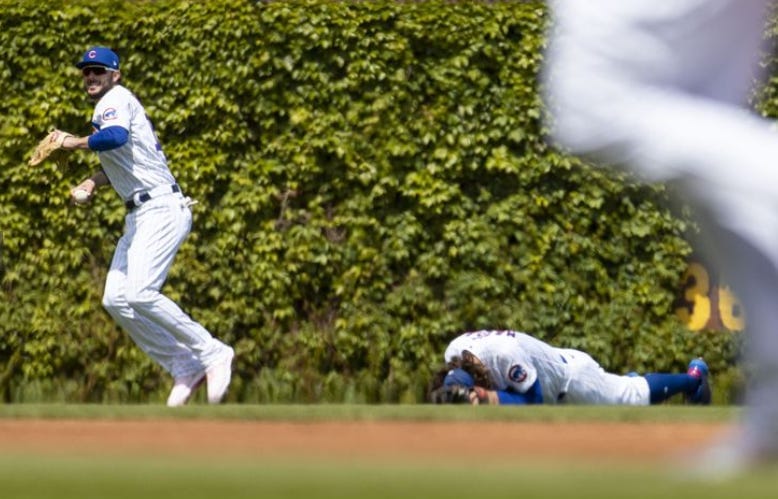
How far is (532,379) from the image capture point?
9.73 m

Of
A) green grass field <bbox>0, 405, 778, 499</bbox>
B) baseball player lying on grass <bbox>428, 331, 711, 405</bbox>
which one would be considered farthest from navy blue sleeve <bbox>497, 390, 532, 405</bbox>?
green grass field <bbox>0, 405, 778, 499</bbox>

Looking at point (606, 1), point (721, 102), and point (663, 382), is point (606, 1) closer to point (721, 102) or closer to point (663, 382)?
point (721, 102)

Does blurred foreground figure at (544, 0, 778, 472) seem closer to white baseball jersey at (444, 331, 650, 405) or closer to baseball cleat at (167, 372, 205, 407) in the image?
white baseball jersey at (444, 331, 650, 405)

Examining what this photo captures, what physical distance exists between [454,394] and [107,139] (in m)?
2.31

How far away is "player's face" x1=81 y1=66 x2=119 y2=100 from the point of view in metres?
9.91

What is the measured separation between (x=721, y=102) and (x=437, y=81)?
7.33 m

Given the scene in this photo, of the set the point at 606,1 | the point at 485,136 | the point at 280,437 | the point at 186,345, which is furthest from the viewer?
the point at 485,136

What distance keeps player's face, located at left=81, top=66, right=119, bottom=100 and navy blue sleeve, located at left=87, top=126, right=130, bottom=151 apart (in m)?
0.59

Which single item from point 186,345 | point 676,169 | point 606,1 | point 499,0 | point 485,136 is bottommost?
point 186,345

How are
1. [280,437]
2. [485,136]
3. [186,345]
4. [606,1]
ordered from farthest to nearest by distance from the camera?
[485,136], [186,345], [280,437], [606,1]

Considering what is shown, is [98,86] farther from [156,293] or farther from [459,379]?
[459,379]

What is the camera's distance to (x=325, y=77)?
446 inches

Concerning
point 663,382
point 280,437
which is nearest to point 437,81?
point 663,382

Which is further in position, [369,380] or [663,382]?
[369,380]
